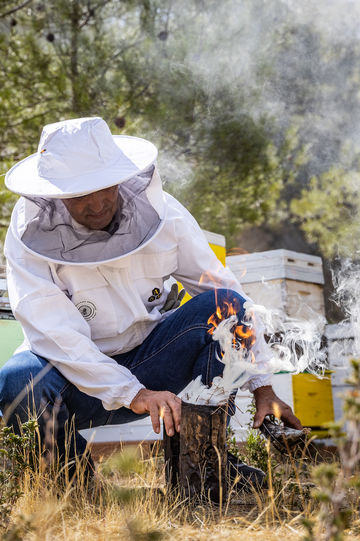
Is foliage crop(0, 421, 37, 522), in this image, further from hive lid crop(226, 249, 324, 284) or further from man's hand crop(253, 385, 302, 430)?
hive lid crop(226, 249, 324, 284)

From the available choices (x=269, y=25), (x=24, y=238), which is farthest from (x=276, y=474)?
(x=269, y=25)

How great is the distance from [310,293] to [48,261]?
246cm

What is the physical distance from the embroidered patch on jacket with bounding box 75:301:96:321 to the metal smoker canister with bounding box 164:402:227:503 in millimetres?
610

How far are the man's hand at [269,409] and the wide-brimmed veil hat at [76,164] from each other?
88 centimetres

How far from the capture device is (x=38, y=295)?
2.20m

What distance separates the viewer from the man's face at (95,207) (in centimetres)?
225

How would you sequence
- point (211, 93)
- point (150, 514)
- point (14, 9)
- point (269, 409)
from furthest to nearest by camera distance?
point (211, 93)
point (14, 9)
point (269, 409)
point (150, 514)

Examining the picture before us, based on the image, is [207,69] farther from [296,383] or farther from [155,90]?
[296,383]

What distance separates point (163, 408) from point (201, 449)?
0.17 m

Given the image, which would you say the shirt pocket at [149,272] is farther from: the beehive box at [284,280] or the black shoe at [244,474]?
the beehive box at [284,280]

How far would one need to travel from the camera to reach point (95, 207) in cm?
226

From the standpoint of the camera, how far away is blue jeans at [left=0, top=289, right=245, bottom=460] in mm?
2162

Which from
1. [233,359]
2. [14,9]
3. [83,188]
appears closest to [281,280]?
[233,359]

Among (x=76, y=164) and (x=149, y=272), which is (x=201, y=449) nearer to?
(x=149, y=272)
